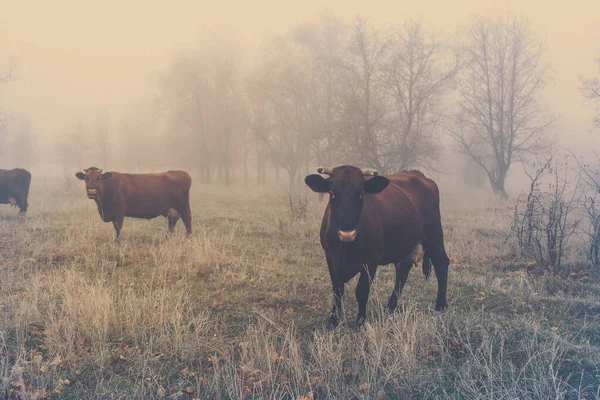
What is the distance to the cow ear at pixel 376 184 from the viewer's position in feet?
14.0

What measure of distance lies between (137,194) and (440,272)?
25.0 feet

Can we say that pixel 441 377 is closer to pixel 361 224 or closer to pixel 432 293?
pixel 361 224

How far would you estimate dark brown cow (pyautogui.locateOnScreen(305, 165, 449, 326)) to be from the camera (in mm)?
4172

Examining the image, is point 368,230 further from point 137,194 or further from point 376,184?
point 137,194

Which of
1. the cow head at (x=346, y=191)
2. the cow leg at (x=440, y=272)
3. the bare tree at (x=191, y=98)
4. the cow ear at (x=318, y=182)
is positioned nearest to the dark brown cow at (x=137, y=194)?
the cow ear at (x=318, y=182)

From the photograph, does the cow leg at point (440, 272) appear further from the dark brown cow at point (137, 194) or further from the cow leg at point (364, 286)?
the dark brown cow at point (137, 194)

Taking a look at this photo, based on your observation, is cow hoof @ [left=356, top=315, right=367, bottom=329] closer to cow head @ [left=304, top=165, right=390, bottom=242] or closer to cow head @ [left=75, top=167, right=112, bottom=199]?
cow head @ [left=304, top=165, right=390, bottom=242]

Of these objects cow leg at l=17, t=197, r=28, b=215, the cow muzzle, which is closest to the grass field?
the cow muzzle

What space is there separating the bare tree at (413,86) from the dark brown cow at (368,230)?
13255mm

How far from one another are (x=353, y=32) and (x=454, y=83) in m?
5.65

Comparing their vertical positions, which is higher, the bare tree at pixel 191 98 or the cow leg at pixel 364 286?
the bare tree at pixel 191 98

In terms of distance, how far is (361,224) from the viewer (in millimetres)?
4316

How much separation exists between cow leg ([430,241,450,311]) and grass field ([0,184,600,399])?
165 mm

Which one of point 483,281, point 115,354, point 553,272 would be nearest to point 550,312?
point 483,281
